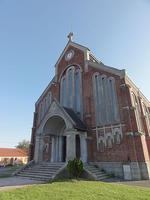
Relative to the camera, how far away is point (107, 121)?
1623cm

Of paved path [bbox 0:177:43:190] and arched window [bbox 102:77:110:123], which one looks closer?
paved path [bbox 0:177:43:190]

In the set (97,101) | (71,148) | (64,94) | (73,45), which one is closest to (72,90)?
(64,94)

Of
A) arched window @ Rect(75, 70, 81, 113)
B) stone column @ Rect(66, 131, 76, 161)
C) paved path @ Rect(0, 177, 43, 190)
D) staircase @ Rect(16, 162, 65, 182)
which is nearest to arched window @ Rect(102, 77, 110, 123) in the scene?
arched window @ Rect(75, 70, 81, 113)

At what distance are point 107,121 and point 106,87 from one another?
14.2 ft

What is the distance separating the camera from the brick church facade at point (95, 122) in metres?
14.0

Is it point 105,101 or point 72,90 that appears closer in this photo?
point 105,101

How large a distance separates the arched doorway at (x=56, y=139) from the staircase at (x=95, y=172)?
5.07 metres

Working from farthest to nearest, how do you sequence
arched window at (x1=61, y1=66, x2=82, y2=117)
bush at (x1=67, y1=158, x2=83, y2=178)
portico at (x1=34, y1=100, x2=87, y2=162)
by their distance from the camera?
arched window at (x1=61, y1=66, x2=82, y2=117) → portico at (x1=34, y1=100, x2=87, y2=162) → bush at (x1=67, y1=158, x2=83, y2=178)

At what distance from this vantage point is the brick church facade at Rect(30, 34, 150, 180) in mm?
13977

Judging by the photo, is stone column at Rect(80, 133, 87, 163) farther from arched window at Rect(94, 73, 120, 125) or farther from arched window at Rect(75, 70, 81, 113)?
arched window at Rect(75, 70, 81, 113)

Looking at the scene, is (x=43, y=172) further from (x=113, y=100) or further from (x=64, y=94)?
(x=64, y=94)

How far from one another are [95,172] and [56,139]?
7.48m

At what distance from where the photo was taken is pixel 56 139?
19547 millimetres

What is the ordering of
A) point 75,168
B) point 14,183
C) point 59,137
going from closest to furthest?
point 14,183, point 75,168, point 59,137
